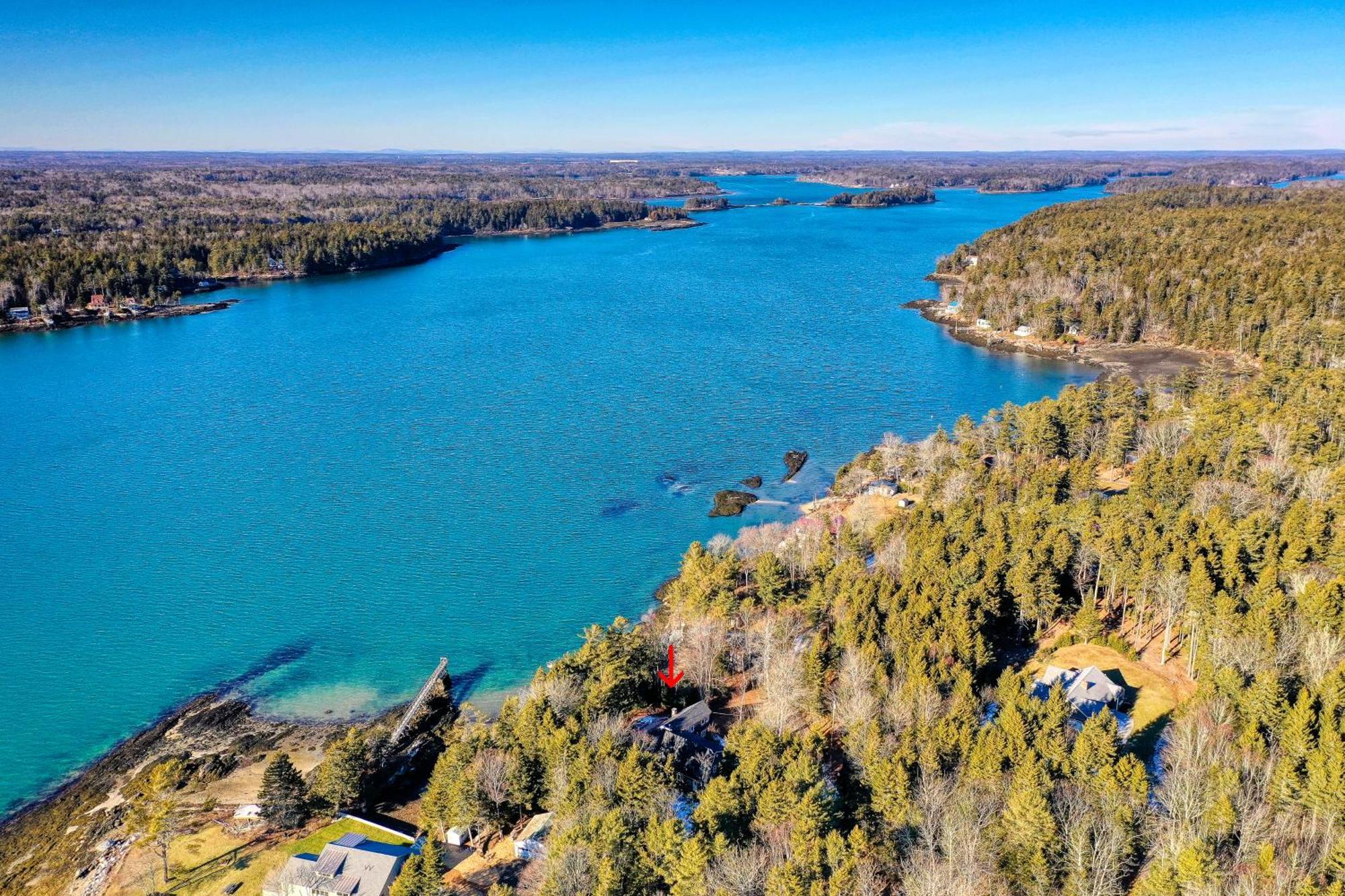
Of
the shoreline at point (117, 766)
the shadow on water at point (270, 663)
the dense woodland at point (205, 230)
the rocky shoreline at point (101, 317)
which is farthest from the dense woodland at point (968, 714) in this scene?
the dense woodland at point (205, 230)

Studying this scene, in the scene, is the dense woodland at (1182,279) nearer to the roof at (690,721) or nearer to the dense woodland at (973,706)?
the dense woodland at (973,706)

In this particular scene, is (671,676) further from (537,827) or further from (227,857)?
(227,857)

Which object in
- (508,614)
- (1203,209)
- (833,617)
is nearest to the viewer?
(833,617)

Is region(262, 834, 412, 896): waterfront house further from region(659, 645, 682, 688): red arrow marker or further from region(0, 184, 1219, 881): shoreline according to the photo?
region(659, 645, 682, 688): red arrow marker

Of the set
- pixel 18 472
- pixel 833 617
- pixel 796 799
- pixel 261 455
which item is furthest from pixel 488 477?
pixel 796 799

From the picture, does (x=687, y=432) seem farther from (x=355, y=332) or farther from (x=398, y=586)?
(x=355, y=332)

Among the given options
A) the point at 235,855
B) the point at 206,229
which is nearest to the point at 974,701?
the point at 235,855

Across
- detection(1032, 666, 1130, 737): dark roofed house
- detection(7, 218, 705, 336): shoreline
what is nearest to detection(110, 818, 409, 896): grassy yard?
detection(1032, 666, 1130, 737): dark roofed house
